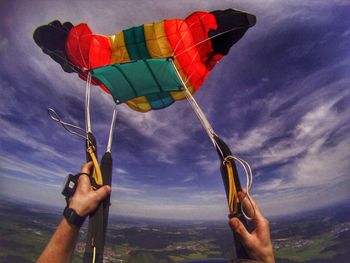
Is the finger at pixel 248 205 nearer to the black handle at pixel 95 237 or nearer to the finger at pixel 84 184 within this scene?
the black handle at pixel 95 237

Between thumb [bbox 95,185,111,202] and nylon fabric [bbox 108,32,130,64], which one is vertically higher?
nylon fabric [bbox 108,32,130,64]

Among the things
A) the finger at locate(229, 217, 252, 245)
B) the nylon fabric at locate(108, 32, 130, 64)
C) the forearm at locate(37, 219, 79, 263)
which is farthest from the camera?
the nylon fabric at locate(108, 32, 130, 64)

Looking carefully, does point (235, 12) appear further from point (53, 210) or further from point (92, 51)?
point (53, 210)

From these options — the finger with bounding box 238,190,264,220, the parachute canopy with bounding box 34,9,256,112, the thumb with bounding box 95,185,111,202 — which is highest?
the parachute canopy with bounding box 34,9,256,112

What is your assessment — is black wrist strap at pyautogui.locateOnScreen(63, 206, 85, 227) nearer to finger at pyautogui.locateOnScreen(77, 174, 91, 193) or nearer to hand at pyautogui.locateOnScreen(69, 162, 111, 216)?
hand at pyautogui.locateOnScreen(69, 162, 111, 216)

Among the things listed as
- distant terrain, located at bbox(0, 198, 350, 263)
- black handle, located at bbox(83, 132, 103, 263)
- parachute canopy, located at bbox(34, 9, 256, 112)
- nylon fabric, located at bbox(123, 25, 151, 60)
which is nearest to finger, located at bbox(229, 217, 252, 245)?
black handle, located at bbox(83, 132, 103, 263)

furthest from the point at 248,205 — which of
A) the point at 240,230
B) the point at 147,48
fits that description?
the point at 147,48

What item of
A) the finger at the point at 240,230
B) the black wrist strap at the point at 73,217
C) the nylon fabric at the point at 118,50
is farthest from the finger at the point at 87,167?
the nylon fabric at the point at 118,50
